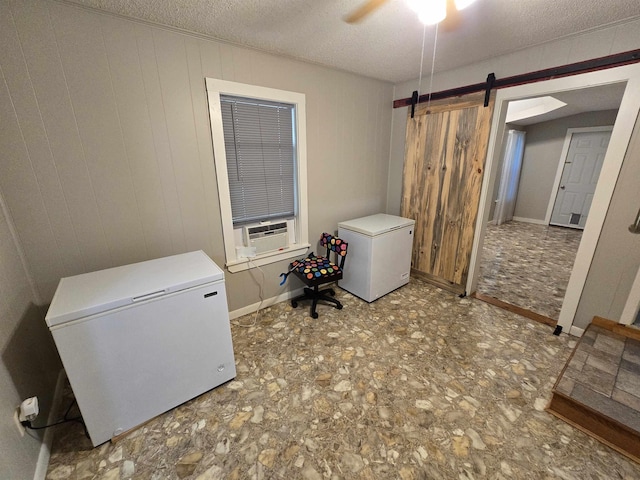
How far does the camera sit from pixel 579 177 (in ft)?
17.1

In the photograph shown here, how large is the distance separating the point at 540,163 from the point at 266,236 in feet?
21.5

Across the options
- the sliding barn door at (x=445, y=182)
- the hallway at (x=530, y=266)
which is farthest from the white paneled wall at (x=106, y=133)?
the hallway at (x=530, y=266)

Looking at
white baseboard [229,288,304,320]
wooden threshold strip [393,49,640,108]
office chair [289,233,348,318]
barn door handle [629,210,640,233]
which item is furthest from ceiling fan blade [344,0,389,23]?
white baseboard [229,288,304,320]

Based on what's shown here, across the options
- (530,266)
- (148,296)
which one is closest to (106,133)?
(148,296)

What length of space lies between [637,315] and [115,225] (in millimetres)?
3847

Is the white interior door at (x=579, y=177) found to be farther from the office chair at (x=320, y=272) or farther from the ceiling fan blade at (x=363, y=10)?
the ceiling fan blade at (x=363, y=10)

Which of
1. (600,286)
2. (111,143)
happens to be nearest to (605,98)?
(600,286)

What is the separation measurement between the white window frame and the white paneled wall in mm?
62

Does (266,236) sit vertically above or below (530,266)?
above

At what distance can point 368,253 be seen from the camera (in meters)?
2.58

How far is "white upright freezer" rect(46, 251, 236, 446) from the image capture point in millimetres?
1235

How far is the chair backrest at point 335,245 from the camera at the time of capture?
258 cm

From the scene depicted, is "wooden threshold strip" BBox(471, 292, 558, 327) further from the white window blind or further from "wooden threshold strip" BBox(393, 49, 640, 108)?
the white window blind

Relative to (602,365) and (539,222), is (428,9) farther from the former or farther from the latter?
(539,222)
